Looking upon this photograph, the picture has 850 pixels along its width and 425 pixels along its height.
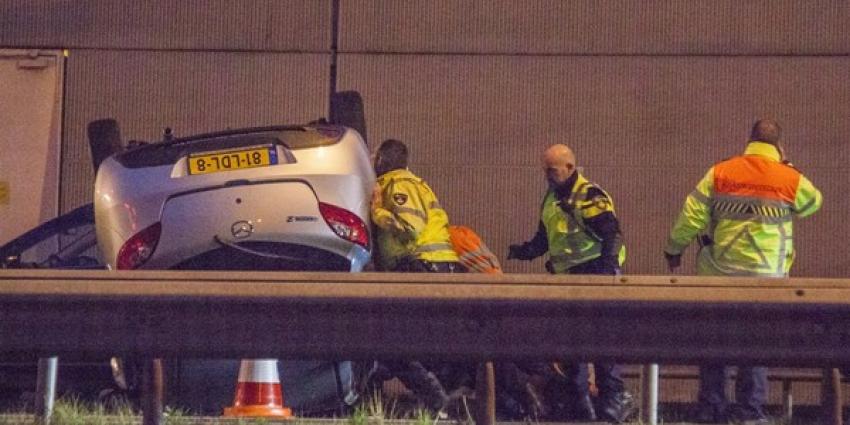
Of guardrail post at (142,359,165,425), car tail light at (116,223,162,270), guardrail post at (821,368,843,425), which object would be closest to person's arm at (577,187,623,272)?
car tail light at (116,223,162,270)

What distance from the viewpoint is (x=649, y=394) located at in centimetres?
833

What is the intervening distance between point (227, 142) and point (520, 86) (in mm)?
6082

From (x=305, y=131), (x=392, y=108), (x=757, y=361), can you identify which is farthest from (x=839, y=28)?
(x=757, y=361)

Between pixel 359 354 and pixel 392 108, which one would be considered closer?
pixel 359 354

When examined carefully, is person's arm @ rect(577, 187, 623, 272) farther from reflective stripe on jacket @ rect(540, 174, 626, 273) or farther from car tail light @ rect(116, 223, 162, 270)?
car tail light @ rect(116, 223, 162, 270)

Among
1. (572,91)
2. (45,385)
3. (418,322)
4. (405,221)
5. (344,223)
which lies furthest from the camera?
(572,91)

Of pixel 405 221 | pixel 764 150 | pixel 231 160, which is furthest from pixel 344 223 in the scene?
pixel 764 150

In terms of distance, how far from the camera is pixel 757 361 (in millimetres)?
6031

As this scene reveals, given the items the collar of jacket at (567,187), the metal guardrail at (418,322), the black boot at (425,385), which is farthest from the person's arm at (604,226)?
the metal guardrail at (418,322)

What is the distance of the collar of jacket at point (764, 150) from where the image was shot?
9.67 metres

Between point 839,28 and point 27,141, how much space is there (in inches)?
285

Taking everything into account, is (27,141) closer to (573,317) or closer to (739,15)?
(739,15)

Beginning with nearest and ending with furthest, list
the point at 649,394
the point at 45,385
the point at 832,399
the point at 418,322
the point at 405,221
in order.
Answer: the point at 418,322
the point at 832,399
the point at 45,385
the point at 649,394
the point at 405,221

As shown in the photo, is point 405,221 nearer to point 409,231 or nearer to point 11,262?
point 409,231
